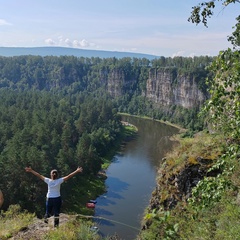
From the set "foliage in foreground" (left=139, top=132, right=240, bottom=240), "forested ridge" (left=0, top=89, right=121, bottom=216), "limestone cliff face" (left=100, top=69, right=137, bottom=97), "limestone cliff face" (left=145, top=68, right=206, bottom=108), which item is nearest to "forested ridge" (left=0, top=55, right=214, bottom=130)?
"limestone cliff face" (left=100, top=69, right=137, bottom=97)

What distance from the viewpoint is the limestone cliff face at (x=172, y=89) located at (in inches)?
4651

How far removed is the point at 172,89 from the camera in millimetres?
130500

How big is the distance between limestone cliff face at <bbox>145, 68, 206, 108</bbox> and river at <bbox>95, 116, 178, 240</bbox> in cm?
4157

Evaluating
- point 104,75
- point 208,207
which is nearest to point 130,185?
point 208,207

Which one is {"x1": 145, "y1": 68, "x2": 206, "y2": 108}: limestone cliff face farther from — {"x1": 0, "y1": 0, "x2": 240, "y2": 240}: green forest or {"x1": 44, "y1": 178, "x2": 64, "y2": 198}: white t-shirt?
{"x1": 44, "y1": 178, "x2": 64, "y2": 198}: white t-shirt

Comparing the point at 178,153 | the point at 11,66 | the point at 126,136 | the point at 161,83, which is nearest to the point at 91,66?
the point at 11,66

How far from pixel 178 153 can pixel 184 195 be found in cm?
180

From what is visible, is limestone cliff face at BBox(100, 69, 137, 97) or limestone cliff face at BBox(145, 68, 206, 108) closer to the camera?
limestone cliff face at BBox(145, 68, 206, 108)

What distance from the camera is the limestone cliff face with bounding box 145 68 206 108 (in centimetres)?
11812

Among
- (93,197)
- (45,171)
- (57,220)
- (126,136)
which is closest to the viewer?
(57,220)

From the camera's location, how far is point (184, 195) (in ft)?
36.4

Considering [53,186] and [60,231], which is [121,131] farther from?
[60,231]

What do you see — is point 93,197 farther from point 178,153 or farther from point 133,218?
point 178,153

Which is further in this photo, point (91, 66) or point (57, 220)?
point (91, 66)
